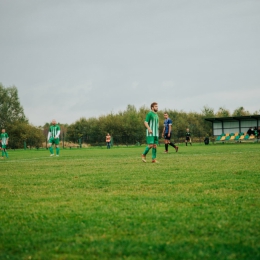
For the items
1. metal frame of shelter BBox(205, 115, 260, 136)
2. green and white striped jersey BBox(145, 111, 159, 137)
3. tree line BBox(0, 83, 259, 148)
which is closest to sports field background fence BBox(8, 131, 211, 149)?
tree line BBox(0, 83, 259, 148)

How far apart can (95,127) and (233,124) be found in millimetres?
25124

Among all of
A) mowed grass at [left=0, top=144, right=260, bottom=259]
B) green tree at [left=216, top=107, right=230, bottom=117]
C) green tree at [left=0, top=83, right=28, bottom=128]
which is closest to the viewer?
mowed grass at [left=0, top=144, right=260, bottom=259]

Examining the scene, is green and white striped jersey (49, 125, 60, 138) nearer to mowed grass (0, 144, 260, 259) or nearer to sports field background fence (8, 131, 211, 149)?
mowed grass (0, 144, 260, 259)

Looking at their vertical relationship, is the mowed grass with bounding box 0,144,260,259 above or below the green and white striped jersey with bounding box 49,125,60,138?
below

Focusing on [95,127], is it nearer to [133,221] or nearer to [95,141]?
[95,141]

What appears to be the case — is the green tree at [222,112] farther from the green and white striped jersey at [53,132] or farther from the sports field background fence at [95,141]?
the green and white striped jersey at [53,132]

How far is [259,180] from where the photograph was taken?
7062mm

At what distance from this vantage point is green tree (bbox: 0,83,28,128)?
249 feet

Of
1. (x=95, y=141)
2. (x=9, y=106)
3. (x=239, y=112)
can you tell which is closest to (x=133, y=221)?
(x=95, y=141)

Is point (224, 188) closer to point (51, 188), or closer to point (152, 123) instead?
point (51, 188)

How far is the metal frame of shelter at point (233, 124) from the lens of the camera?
46500 millimetres

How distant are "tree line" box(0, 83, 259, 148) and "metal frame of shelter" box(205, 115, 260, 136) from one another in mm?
7127

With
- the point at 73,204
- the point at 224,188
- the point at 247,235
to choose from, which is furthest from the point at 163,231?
the point at 224,188

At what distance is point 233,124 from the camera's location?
48.0m
